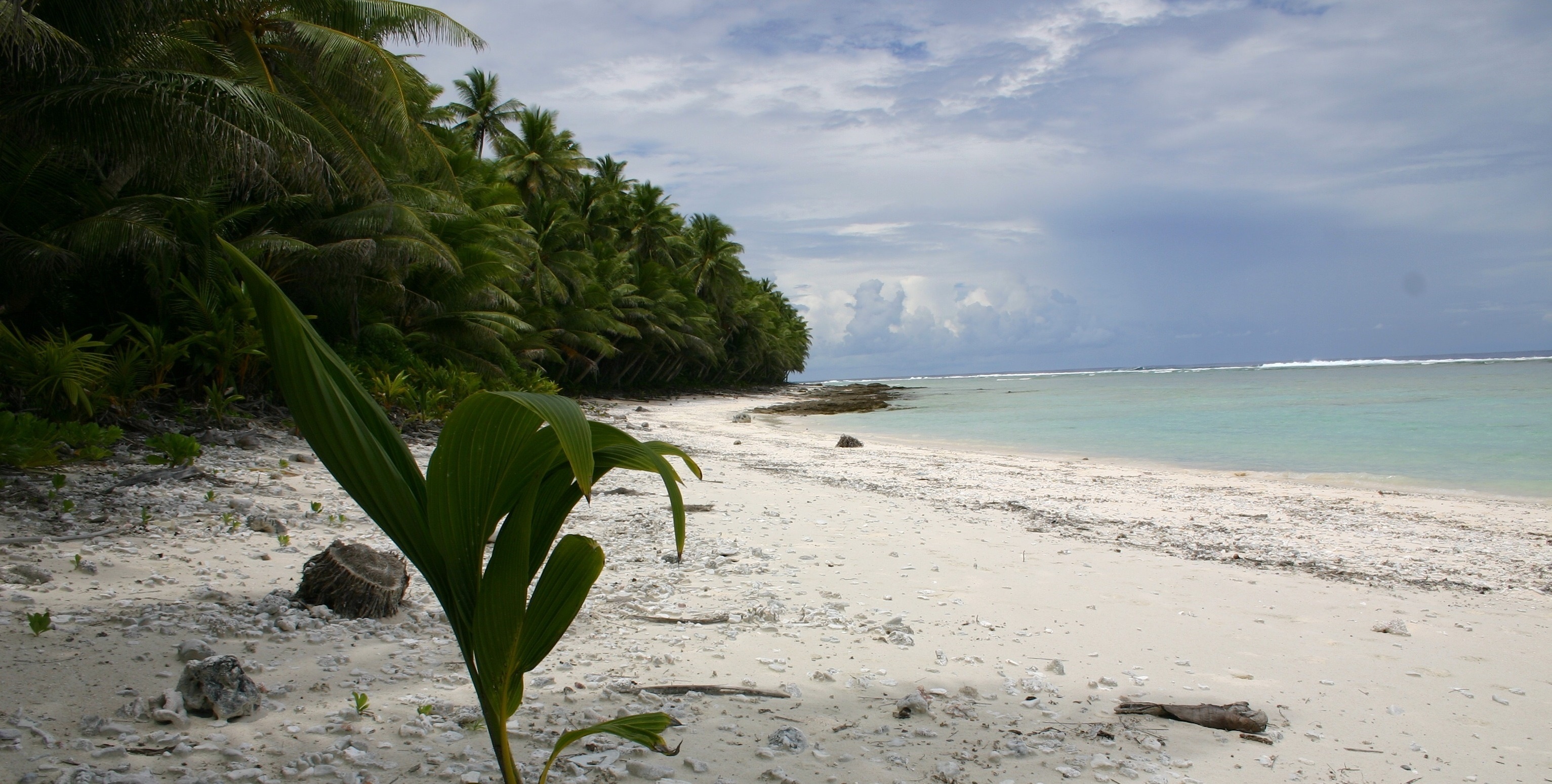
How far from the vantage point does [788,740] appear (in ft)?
8.21

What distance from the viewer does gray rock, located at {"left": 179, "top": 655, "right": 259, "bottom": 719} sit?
2.34m

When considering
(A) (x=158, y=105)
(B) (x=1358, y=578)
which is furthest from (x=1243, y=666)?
(A) (x=158, y=105)

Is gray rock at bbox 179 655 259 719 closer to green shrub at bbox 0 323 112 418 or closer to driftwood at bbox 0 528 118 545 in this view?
driftwood at bbox 0 528 118 545

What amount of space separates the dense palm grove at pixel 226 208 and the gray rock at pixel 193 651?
8.78 ft

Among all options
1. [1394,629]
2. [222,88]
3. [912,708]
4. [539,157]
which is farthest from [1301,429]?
[539,157]

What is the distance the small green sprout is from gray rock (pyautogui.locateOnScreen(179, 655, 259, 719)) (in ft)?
2.49

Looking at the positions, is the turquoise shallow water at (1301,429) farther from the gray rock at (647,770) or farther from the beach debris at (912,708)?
the gray rock at (647,770)

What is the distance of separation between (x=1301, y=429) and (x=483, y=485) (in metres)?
20.8

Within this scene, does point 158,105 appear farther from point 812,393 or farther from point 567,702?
point 812,393

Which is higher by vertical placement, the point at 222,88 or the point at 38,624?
the point at 222,88

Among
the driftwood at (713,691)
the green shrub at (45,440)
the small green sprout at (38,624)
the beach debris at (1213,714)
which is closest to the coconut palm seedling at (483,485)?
the driftwood at (713,691)

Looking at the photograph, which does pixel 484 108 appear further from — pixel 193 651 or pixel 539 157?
pixel 193 651

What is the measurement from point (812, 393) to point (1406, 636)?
5024 centimetres

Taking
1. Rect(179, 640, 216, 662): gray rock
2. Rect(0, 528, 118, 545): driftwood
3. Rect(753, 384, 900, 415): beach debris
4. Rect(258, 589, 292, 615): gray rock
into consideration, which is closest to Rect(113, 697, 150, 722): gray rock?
Rect(179, 640, 216, 662): gray rock
